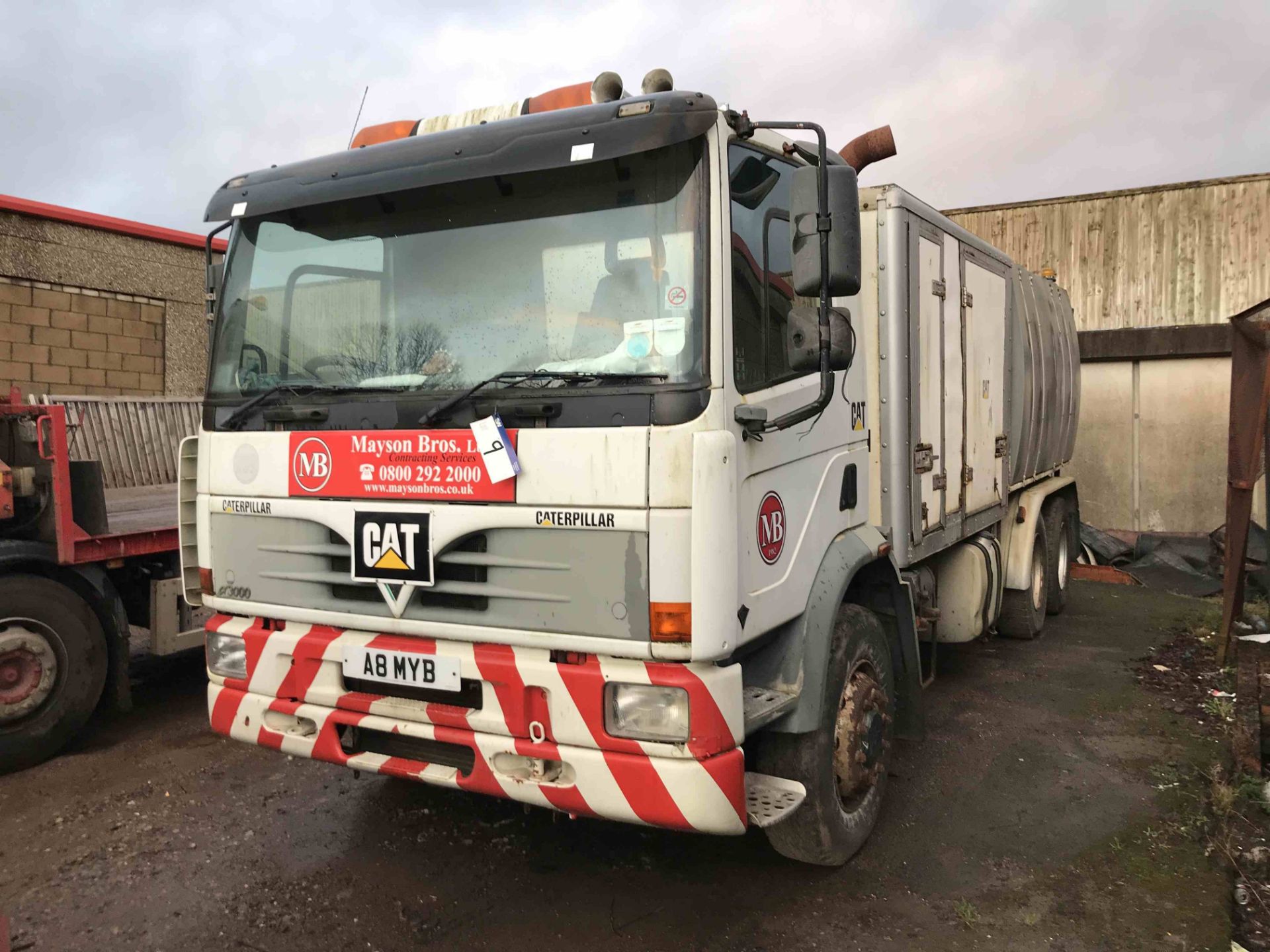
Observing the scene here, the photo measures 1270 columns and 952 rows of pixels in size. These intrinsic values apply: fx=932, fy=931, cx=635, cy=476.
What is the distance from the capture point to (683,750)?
271 centimetres

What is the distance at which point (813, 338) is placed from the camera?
297cm

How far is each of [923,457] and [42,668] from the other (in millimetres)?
4565

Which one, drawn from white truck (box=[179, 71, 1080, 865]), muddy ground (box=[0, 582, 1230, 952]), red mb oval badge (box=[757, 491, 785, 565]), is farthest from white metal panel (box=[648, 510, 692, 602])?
muddy ground (box=[0, 582, 1230, 952])

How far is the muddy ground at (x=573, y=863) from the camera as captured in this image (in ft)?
10.5

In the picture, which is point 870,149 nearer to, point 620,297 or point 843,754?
point 620,297

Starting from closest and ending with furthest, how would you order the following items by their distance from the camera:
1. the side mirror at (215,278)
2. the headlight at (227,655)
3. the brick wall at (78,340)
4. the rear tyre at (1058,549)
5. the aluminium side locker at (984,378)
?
the headlight at (227,655), the side mirror at (215,278), the aluminium side locker at (984,378), the rear tyre at (1058,549), the brick wall at (78,340)

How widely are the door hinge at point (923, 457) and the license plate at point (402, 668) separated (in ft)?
8.16

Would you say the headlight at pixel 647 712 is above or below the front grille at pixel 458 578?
below

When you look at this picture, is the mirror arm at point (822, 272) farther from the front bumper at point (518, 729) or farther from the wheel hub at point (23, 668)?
the wheel hub at point (23, 668)

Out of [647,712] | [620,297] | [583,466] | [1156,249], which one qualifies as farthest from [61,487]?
[1156,249]

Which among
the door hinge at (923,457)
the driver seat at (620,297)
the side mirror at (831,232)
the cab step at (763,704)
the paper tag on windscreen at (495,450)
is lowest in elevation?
the cab step at (763,704)

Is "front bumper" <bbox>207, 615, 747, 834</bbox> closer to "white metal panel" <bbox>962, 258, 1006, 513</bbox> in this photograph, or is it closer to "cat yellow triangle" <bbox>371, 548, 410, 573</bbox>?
"cat yellow triangle" <bbox>371, 548, 410, 573</bbox>

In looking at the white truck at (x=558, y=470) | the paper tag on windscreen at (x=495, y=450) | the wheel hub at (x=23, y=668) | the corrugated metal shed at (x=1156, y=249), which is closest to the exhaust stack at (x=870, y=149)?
the white truck at (x=558, y=470)

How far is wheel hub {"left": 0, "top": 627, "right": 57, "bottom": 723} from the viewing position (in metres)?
4.60
